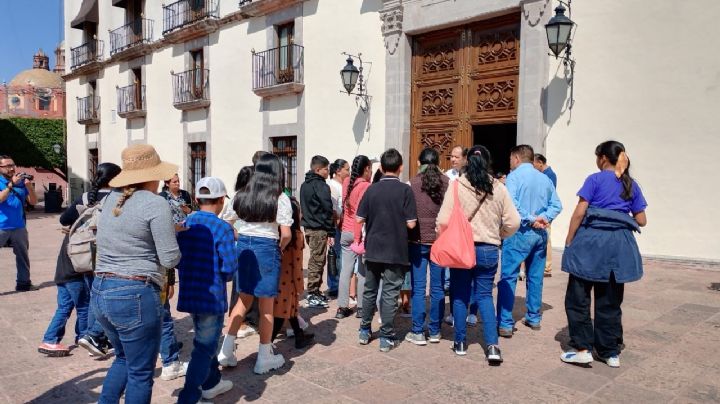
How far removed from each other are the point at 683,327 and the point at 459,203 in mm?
2704

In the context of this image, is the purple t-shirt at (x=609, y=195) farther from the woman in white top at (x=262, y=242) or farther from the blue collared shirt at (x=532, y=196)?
the woman in white top at (x=262, y=242)

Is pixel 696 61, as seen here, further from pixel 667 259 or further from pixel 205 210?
pixel 205 210

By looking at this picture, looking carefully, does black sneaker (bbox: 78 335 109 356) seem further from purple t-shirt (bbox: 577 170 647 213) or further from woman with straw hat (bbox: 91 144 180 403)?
purple t-shirt (bbox: 577 170 647 213)

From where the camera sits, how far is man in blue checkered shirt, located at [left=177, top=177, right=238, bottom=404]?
2.99 meters

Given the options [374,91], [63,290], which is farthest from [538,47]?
[63,290]

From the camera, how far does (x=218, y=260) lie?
305 centimetres

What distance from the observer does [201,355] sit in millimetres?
3004

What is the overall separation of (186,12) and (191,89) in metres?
2.47

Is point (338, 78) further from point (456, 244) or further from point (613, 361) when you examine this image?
point (613, 361)

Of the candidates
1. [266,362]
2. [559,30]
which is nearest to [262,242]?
[266,362]

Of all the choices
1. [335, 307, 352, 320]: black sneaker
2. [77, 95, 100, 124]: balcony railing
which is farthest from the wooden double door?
[77, 95, 100, 124]: balcony railing

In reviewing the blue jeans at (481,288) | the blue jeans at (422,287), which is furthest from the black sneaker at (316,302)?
the blue jeans at (481,288)

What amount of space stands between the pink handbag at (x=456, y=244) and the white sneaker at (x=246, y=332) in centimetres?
193

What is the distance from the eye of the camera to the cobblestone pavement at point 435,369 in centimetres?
340
